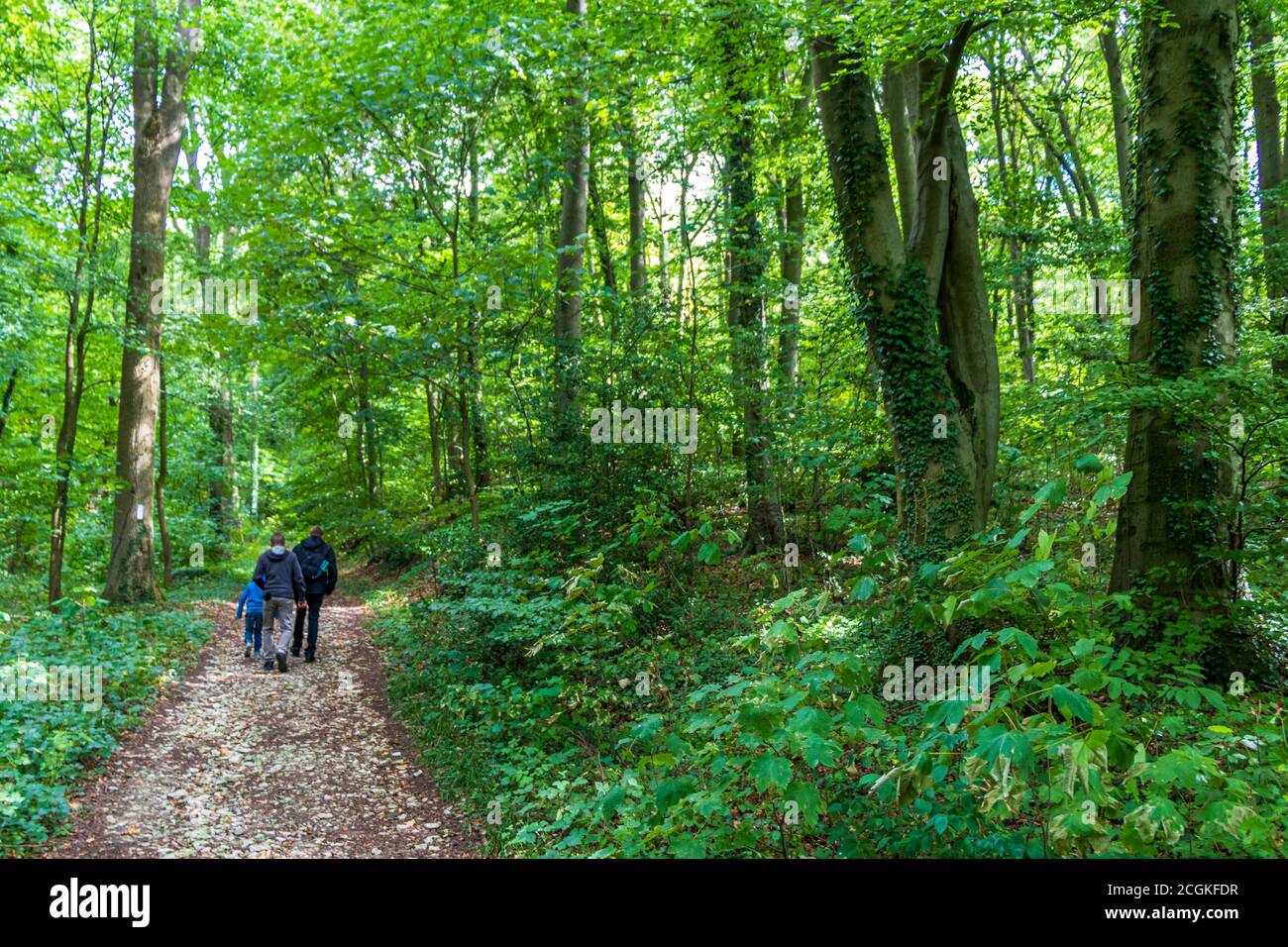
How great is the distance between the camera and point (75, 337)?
469 inches

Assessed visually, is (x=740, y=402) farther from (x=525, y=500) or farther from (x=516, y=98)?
(x=516, y=98)

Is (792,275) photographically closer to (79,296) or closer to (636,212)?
(636,212)

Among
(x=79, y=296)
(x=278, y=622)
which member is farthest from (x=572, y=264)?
(x=79, y=296)

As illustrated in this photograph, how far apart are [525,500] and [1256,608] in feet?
25.3

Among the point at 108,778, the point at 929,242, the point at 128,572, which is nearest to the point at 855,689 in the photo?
the point at 929,242

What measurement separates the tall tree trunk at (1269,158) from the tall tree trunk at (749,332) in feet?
21.4

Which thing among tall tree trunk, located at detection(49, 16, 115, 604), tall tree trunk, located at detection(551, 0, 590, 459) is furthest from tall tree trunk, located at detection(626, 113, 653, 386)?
tall tree trunk, located at detection(49, 16, 115, 604)

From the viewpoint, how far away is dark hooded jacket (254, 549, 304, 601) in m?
9.81

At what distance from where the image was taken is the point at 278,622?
9.99 m

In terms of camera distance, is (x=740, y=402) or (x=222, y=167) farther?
(x=222, y=167)

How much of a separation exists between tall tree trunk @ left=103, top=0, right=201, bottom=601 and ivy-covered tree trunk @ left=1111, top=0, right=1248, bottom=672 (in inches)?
556

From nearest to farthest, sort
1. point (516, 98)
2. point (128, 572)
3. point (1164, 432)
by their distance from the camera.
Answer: point (1164, 432) < point (516, 98) < point (128, 572)

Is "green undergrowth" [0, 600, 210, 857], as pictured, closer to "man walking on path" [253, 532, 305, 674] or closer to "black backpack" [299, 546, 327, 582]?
"man walking on path" [253, 532, 305, 674]

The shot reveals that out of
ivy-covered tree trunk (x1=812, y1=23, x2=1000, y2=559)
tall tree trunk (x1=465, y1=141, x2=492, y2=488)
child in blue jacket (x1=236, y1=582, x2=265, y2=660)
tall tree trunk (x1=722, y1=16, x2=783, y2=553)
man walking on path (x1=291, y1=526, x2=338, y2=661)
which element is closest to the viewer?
ivy-covered tree trunk (x1=812, y1=23, x2=1000, y2=559)
